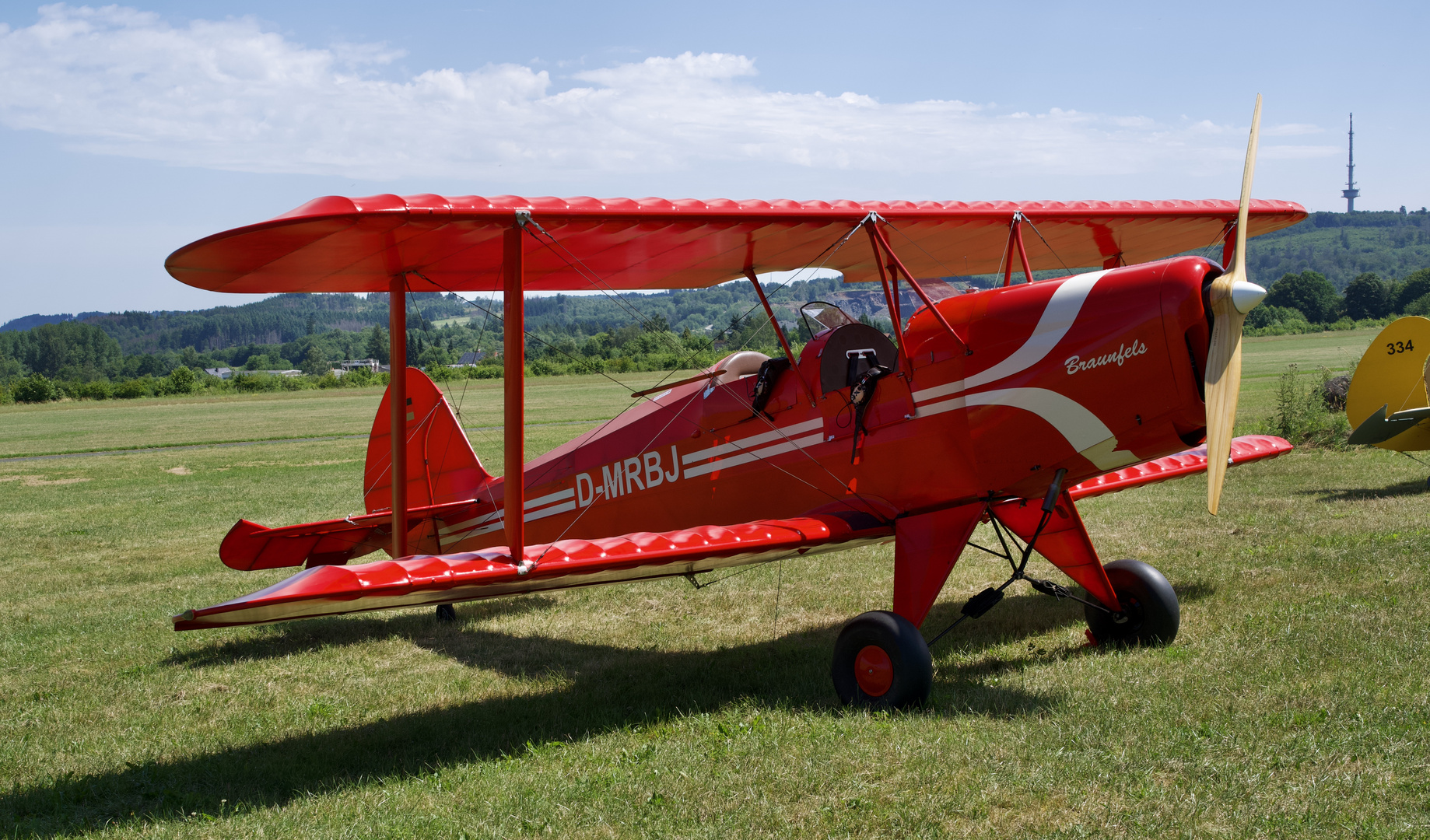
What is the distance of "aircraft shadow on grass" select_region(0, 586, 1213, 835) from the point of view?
4.71 meters

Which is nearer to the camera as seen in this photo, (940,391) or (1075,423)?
(1075,423)

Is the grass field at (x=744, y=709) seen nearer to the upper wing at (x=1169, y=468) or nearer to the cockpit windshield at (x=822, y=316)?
the upper wing at (x=1169, y=468)

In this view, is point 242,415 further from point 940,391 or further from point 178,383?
point 940,391

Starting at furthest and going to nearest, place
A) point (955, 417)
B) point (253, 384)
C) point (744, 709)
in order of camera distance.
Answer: point (253, 384) → point (955, 417) → point (744, 709)

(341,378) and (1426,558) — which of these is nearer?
(1426,558)

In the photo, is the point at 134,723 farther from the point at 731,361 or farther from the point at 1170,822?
the point at 1170,822

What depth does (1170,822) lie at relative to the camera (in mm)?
3729

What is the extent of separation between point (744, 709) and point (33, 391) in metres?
66.5

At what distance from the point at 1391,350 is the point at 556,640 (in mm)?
9607

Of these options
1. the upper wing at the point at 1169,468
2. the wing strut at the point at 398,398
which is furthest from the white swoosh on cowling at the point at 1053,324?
the wing strut at the point at 398,398

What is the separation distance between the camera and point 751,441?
22.7 ft

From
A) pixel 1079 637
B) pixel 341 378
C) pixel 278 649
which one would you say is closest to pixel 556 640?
pixel 278 649

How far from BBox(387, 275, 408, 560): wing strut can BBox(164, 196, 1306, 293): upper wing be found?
0.14m

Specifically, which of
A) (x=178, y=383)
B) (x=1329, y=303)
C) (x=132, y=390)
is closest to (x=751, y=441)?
(x=132, y=390)
